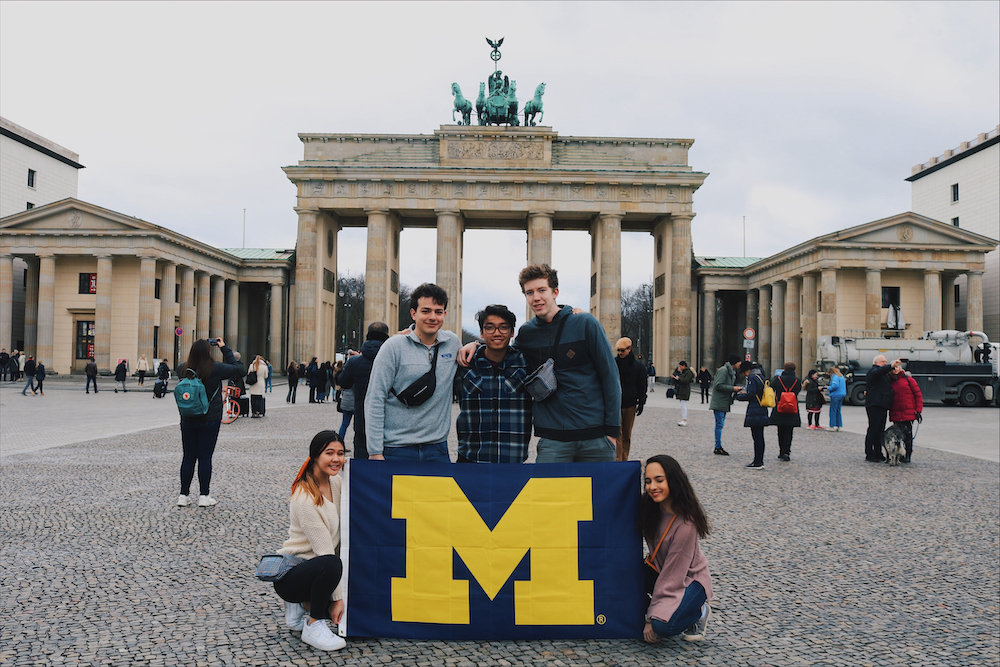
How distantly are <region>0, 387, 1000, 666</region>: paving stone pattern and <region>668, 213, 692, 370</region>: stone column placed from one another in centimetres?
4147

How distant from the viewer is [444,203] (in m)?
53.5

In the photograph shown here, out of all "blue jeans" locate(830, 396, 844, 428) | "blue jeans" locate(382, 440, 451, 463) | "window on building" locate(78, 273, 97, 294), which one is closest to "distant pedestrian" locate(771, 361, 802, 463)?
"blue jeans" locate(830, 396, 844, 428)

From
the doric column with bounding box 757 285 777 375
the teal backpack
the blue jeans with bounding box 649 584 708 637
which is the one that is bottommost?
the blue jeans with bounding box 649 584 708 637

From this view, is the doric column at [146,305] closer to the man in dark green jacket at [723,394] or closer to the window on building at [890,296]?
the man in dark green jacket at [723,394]

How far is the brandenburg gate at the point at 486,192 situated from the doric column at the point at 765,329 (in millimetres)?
6883

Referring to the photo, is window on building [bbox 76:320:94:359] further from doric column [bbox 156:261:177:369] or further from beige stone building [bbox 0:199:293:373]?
doric column [bbox 156:261:177:369]

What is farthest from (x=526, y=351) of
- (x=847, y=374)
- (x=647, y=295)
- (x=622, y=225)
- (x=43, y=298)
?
(x=647, y=295)

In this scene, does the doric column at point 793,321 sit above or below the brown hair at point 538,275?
above

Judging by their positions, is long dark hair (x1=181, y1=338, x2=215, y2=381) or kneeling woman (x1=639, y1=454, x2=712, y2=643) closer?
kneeling woman (x1=639, y1=454, x2=712, y2=643)

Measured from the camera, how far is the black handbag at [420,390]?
5406 mm

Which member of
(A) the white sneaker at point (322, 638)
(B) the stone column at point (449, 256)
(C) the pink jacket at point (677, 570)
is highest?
(B) the stone column at point (449, 256)

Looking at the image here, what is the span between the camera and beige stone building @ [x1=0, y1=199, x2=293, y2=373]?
46.8 meters

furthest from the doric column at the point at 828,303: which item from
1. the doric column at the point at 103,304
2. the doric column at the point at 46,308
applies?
the doric column at the point at 46,308

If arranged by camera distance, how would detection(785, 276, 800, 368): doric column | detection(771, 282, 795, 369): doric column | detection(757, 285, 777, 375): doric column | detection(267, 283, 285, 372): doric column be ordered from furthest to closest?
detection(267, 283, 285, 372): doric column → detection(757, 285, 777, 375): doric column → detection(771, 282, 795, 369): doric column → detection(785, 276, 800, 368): doric column
